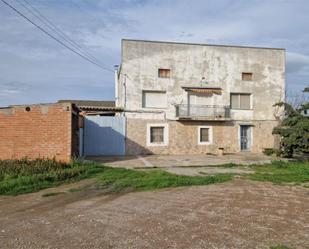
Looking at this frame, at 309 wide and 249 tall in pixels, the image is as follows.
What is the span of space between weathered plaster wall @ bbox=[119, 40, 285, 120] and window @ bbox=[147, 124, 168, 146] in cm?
74

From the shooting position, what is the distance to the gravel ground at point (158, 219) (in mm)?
5535

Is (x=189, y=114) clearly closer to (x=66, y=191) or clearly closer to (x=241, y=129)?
(x=241, y=129)

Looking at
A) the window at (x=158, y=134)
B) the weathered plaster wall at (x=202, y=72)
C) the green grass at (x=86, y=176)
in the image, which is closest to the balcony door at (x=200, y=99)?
the weathered plaster wall at (x=202, y=72)

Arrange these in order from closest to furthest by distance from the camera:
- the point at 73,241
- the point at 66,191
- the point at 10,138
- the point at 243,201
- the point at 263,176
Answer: the point at 73,241 < the point at 243,201 < the point at 66,191 < the point at 263,176 < the point at 10,138

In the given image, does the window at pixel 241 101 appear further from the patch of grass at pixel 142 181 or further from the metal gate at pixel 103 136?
the patch of grass at pixel 142 181

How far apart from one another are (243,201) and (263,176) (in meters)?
5.47

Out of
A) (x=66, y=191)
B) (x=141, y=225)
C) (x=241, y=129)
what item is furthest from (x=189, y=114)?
(x=141, y=225)

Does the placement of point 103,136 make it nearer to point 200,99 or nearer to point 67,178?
point 200,99

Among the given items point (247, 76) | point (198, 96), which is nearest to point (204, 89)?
point (198, 96)

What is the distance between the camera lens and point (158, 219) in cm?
695

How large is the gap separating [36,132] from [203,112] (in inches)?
574

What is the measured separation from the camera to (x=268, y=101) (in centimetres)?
2831

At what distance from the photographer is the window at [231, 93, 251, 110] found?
2791 cm

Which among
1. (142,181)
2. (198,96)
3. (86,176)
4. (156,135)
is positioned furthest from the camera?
(198,96)
